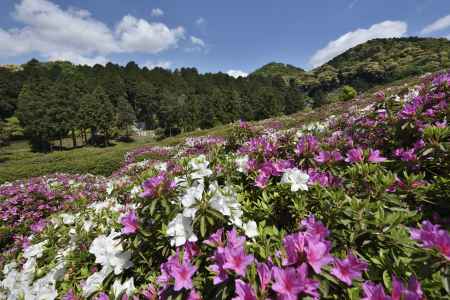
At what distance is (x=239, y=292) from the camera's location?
1.20m

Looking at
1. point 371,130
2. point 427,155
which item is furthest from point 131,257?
point 371,130

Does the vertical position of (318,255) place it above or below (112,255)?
above

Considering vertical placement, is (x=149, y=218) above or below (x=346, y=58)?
below

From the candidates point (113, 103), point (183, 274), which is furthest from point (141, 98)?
point (183, 274)

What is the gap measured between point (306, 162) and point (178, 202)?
1415 millimetres

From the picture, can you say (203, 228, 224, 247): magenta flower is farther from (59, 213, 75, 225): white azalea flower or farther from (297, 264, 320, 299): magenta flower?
(59, 213, 75, 225): white azalea flower

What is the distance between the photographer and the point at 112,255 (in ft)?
6.27

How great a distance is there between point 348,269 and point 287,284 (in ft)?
1.21

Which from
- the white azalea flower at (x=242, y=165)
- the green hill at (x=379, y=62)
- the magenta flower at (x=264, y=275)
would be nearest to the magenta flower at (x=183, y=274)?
the magenta flower at (x=264, y=275)

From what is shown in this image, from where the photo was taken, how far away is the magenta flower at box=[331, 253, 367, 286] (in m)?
1.25

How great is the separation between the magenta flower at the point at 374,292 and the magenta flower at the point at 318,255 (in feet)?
0.69

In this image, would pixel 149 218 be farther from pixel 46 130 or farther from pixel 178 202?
pixel 46 130

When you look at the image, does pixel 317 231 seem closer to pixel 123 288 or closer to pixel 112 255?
pixel 123 288

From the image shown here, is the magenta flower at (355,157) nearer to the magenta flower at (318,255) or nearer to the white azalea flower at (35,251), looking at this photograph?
the magenta flower at (318,255)
